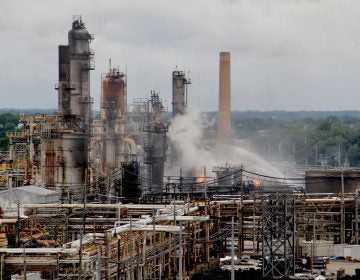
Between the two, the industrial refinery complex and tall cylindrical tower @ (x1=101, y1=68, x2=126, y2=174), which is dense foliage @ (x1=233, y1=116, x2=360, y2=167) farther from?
the industrial refinery complex

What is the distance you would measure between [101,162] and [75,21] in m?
11.8

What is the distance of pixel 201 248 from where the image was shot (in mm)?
38938

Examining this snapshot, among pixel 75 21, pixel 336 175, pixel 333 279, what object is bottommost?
pixel 333 279

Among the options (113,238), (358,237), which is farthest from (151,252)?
(358,237)

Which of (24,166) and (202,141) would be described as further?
(202,141)

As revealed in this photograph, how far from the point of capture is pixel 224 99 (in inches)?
3425

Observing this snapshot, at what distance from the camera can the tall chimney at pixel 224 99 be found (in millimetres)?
86438

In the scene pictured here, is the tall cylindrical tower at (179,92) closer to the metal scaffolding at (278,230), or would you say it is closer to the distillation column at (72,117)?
the distillation column at (72,117)

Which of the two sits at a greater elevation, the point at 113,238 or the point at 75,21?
the point at 75,21

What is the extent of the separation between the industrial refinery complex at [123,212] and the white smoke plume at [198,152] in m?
9.85

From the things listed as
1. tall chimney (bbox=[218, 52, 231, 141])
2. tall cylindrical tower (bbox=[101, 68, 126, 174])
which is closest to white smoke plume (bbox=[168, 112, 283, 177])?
tall chimney (bbox=[218, 52, 231, 141])

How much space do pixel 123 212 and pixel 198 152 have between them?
41.5 metres

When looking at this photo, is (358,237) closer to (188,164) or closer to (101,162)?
(101,162)

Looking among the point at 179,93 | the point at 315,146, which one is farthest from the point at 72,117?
the point at 315,146
